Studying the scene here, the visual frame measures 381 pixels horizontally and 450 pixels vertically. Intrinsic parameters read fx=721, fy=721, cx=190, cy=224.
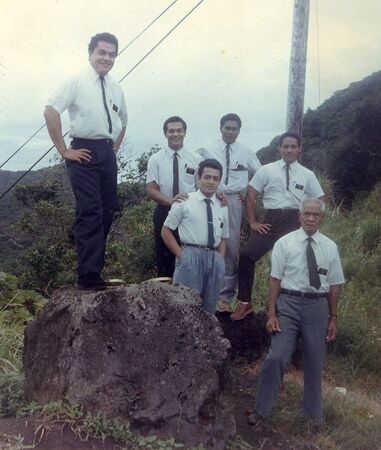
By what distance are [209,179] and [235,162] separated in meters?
1.02

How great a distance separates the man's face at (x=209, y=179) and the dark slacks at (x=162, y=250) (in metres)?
0.58

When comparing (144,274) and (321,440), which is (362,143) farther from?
(321,440)

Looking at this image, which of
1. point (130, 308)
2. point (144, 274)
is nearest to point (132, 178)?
point (144, 274)

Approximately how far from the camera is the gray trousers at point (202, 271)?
5816 mm

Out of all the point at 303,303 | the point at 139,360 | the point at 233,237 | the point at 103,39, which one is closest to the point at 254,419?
the point at 303,303

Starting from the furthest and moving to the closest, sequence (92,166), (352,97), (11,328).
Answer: (352,97)
(11,328)
(92,166)

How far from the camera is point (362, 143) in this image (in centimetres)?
1727

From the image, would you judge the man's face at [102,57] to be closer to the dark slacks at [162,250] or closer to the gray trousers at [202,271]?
the dark slacks at [162,250]

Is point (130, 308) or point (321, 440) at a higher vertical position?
point (130, 308)

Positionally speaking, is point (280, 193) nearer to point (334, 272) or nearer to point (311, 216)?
point (311, 216)

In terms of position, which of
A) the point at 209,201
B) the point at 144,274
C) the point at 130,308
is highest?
the point at 209,201

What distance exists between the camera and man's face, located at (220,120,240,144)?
6.83m

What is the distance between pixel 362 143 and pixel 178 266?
12.3 metres

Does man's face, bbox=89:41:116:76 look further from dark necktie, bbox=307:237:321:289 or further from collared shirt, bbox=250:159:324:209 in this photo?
dark necktie, bbox=307:237:321:289
